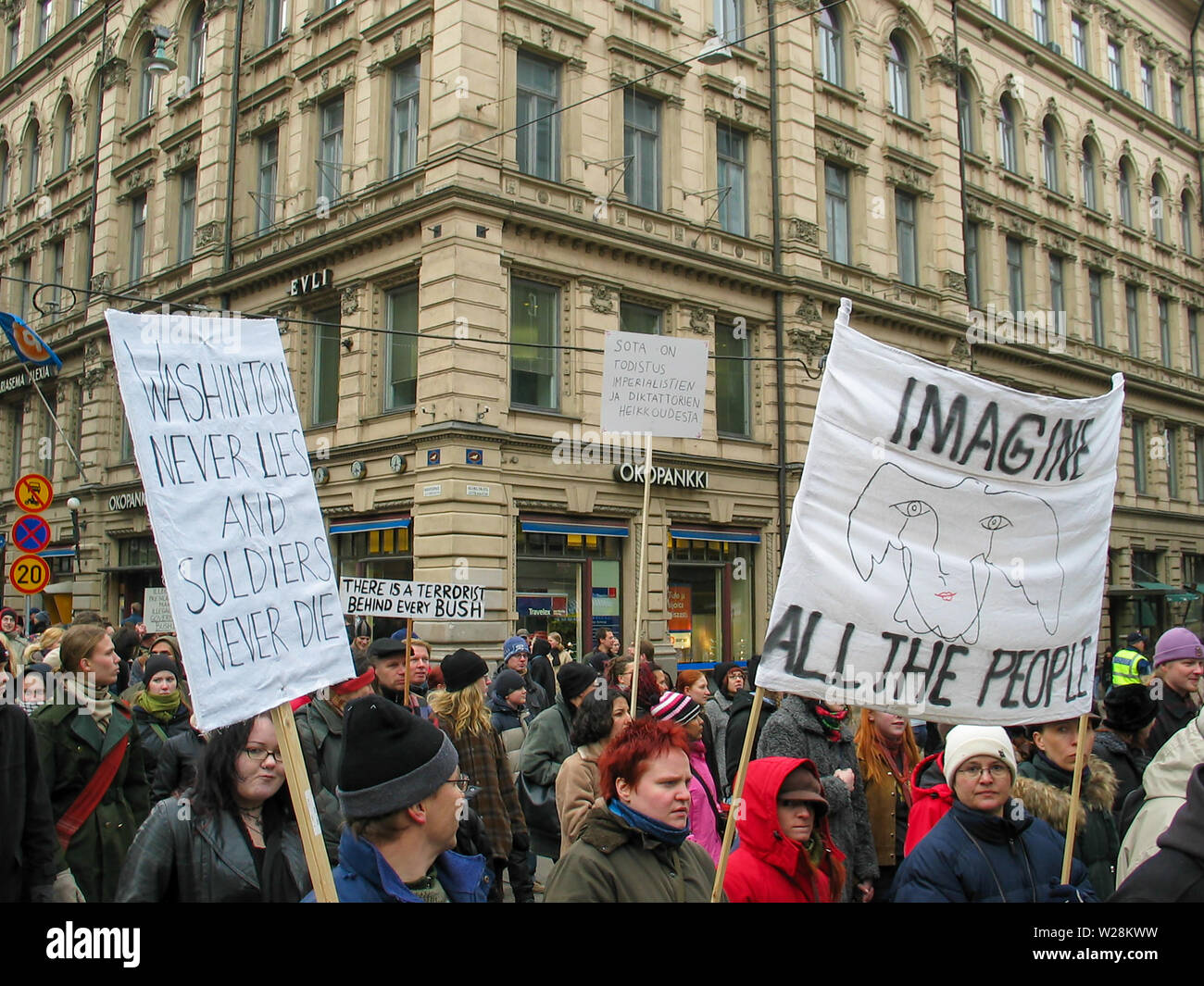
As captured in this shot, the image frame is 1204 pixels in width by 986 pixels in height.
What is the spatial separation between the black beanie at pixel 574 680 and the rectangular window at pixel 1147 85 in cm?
3851

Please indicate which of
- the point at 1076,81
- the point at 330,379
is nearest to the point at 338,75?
the point at 330,379

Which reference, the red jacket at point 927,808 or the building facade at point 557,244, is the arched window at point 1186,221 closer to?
the building facade at point 557,244

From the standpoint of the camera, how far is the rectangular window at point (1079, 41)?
3312 centimetres

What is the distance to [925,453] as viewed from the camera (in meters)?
4.27

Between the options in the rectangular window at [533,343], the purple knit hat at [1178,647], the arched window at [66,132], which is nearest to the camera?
the purple knit hat at [1178,647]

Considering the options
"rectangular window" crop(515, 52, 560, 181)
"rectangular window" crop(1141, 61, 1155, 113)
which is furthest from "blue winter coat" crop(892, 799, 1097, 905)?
"rectangular window" crop(1141, 61, 1155, 113)

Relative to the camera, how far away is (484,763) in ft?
19.8

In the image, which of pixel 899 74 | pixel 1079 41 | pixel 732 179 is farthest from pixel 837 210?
pixel 1079 41

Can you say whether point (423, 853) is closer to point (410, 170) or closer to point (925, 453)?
point (925, 453)

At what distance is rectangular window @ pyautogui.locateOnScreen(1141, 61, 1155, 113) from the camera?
120ft

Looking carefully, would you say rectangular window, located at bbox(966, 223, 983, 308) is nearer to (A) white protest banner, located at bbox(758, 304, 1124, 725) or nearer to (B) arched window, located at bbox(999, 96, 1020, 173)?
(B) arched window, located at bbox(999, 96, 1020, 173)

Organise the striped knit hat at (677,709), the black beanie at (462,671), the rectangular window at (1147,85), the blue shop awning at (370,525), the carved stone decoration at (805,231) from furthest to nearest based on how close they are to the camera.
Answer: the rectangular window at (1147,85) → the carved stone decoration at (805,231) → the blue shop awning at (370,525) → the striped knit hat at (677,709) → the black beanie at (462,671)

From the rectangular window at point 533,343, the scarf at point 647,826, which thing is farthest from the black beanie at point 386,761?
the rectangular window at point 533,343

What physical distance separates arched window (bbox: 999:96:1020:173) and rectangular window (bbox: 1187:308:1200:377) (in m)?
12.5
